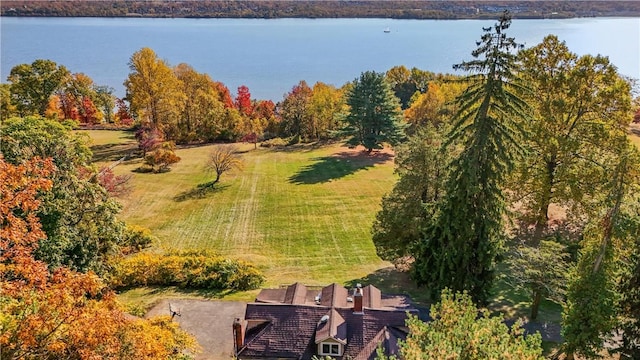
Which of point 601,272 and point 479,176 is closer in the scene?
point 601,272

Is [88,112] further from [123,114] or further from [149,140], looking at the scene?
[149,140]

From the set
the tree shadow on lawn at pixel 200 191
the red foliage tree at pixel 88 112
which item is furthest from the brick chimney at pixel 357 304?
the red foliage tree at pixel 88 112

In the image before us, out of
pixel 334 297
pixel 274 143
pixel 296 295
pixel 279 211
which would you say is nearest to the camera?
pixel 334 297

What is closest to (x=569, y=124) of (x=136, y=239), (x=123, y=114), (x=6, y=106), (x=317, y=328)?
(x=317, y=328)

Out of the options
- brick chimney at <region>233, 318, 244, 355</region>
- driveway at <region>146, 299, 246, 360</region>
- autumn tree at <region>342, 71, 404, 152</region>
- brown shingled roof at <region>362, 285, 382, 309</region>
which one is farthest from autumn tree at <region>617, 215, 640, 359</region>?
autumn tree at <region>342, 71, 404, 152</region>

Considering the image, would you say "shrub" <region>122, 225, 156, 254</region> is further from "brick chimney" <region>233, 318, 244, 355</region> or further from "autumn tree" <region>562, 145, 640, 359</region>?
"autumn tree" <region>562, 145, 640, 359</region>

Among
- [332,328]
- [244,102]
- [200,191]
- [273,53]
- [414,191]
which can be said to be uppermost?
[273,53]
